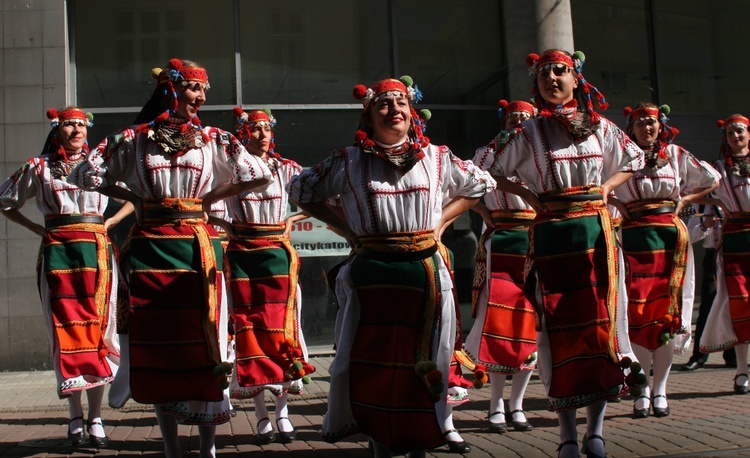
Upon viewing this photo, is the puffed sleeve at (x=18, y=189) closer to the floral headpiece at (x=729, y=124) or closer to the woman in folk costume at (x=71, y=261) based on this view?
the woman in folk costume at (x=71, y=261)

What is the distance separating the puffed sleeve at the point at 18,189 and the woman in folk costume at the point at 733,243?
5.58 m

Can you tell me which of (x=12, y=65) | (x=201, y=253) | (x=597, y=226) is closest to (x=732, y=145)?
(x=597, y=226)

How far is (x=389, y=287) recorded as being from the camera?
4766mm

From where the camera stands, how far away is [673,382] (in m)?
9.22

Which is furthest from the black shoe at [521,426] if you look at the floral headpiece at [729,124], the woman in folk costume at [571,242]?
the floral headpiece at [729,124]

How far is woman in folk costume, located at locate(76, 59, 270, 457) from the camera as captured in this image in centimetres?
525

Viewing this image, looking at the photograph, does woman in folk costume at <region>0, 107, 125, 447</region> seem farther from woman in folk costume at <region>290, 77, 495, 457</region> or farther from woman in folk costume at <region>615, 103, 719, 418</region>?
woman in folk costume at <region>615, 103, 719, 418</region>

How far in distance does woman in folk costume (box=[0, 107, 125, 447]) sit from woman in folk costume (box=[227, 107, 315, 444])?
92 centimetres

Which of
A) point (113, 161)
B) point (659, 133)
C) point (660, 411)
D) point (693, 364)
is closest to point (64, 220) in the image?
point (113, 161)

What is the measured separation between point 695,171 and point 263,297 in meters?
3.70

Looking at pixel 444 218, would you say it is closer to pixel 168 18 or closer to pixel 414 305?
pixel 414 305

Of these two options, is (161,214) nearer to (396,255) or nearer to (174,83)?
(174,83)

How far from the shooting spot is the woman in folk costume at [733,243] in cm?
861

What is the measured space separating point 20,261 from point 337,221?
294 inches
